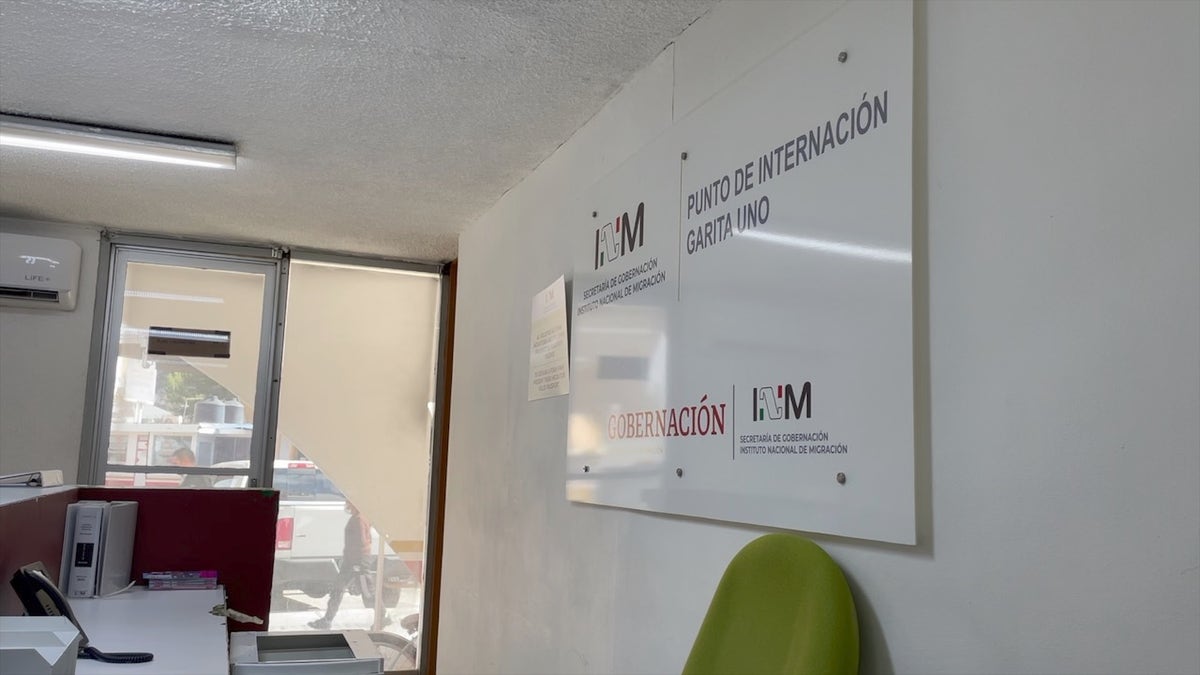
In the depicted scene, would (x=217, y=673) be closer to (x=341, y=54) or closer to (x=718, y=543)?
(x=718, y=543)

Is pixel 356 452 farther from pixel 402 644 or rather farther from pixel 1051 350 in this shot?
pixel 1051 350

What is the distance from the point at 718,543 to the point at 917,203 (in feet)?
3.08

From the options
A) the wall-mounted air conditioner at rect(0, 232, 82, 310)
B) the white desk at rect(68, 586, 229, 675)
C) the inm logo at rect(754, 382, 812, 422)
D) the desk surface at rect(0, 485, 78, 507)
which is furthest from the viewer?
the wall-mounted air conditioner at rect(0, 232, 82, 310)

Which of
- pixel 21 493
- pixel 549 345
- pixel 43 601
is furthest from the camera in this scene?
pixel 549 345

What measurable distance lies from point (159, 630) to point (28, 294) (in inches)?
116

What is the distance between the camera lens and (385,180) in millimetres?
4137

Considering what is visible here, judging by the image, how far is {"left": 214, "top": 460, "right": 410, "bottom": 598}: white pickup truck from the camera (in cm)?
544

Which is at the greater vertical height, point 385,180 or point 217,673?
point 385,180

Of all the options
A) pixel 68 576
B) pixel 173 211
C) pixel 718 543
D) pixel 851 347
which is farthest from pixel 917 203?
pixel 173 211

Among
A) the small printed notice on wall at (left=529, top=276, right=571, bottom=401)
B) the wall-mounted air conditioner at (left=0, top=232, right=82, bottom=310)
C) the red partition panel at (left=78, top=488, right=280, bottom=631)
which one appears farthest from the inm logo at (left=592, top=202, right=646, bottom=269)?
the wall-mounted air conditioner at (left=0, top=232, right=82, bottom=310)

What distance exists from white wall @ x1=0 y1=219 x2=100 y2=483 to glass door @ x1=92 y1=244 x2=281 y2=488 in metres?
0.13

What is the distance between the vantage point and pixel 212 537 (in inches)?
153

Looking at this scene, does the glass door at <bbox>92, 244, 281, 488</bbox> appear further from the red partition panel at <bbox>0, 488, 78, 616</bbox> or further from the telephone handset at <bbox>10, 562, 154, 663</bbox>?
the telephone handset at <bbox>10, 562, 154, 663</bbox>

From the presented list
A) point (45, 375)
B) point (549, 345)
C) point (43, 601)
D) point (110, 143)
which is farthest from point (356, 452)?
point (43, 601)
